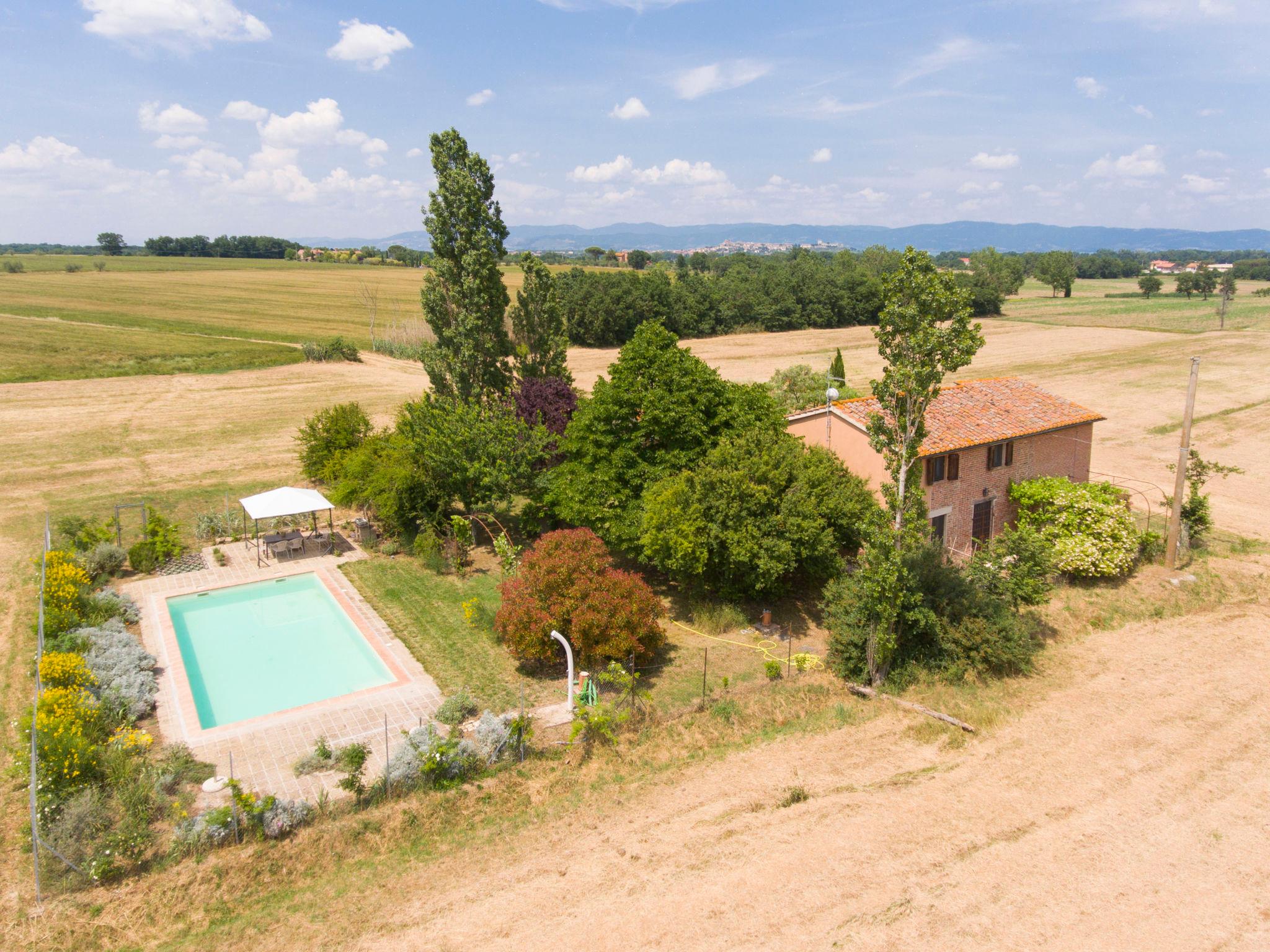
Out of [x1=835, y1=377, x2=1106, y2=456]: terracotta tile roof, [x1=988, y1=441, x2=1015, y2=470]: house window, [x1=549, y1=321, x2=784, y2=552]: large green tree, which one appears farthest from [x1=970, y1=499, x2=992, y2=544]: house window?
[x1=549, y1=321, x2=784, y2=552]: large green tree

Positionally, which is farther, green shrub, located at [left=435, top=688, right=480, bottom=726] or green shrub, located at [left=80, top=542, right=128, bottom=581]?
green shrub, located at [left=80, top=542, right=128, bottom=581]

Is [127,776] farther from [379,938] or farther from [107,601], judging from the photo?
[107,601]

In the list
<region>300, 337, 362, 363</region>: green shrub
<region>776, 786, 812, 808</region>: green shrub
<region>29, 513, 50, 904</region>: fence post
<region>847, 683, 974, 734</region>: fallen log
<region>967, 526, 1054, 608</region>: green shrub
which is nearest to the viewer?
<region>29, 513, 50, 904</region>: fence post

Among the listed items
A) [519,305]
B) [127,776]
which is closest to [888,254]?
[519,305]

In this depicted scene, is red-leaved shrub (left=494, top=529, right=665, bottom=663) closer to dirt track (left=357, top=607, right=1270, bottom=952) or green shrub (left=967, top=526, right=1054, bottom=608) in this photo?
dirt track (left=357, top=607, right=1270, bottom=952)

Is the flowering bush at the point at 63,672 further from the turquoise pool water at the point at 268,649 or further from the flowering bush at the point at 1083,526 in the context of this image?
the flowering bush at the point at 1083,526

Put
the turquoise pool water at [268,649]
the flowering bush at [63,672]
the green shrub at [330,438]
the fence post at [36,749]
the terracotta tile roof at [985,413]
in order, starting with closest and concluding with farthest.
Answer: the fence post at [36,749] < the flowering bush at [63,672] < the turquoise pool water at [268,649] < the terracotta tile roof at [985,413] < the green shrub at [330,438]

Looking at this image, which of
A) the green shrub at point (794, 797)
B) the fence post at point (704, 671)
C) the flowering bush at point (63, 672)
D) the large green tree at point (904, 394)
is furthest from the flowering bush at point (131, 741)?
the large green tree at point (904, 394)
